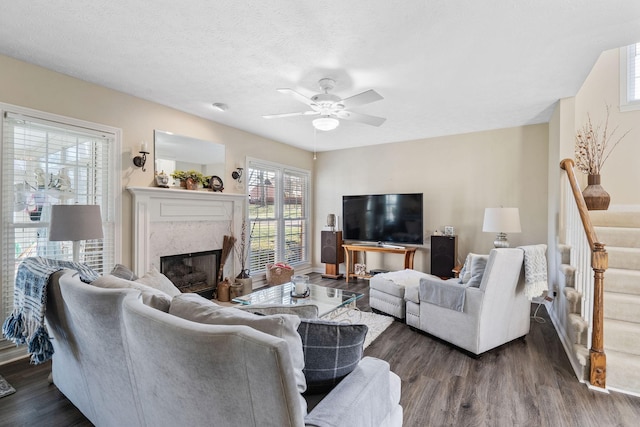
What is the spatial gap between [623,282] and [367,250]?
3118 millimetres

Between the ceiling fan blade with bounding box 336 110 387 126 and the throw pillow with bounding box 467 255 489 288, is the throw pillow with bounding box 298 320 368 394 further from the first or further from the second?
the ceiling fan blade with bounding box 336 110 387 126

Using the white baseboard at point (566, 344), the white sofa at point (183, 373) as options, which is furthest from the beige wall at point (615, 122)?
the white sofa at point (183, 373)

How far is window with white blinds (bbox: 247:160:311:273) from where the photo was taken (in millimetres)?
5027

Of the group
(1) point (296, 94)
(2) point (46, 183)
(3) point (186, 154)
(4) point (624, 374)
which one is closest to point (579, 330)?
(4) point (624, 374)

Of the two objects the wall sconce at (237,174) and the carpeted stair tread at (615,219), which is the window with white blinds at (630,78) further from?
the wall sconce at (237,174)

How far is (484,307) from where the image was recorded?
2.59 m

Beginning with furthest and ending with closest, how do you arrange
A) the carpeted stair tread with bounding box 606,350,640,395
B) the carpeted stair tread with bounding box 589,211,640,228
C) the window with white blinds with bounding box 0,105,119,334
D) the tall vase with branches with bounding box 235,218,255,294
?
the tall vase with branches with bounding box 235,218,255,294, the carpeted stair tread with bounding box 589,211,640,228, the window with white blinds with bounding box 0,105,119,334, the carpeted stair tread with bounding box 606,350,640,395

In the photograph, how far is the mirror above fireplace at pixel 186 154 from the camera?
12.1 ft

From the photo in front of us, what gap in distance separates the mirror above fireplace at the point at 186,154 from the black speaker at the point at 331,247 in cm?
227

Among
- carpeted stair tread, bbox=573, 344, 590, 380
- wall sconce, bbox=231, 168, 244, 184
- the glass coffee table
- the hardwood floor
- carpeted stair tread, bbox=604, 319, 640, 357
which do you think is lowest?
the hardwood floor

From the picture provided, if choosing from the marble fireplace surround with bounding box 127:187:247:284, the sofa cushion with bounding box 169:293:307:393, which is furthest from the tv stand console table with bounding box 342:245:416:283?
the sofa cushion with bounding box 169:293:307:393

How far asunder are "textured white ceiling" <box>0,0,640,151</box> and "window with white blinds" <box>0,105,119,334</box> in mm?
587

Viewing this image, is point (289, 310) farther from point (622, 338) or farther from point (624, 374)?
point (622, 338)

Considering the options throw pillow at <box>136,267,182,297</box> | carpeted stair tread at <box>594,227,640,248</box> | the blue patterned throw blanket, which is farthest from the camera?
carpeted stair tread at <box>594,227,640,248</box>
